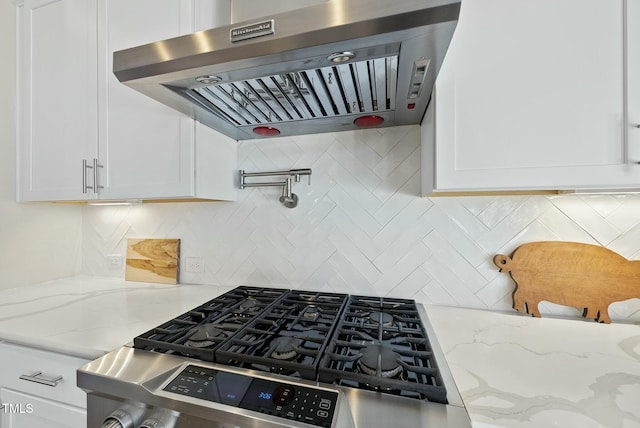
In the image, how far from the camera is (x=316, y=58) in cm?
69

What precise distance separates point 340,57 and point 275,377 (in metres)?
0.79

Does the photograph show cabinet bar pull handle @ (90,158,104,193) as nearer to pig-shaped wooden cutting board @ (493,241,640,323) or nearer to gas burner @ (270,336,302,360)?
gas burner @ (270,336,302,360)

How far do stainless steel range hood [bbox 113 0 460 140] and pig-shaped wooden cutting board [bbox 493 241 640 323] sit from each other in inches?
27.3

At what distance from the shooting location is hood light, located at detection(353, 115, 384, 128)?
42.0 inches

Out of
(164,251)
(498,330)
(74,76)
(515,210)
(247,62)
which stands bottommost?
(498,330)

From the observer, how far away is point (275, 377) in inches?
24.0

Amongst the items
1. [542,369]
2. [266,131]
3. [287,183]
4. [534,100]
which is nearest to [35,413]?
[287,183]

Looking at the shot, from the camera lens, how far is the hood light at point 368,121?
107 cm

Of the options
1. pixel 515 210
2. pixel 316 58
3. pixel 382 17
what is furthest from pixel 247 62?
pixel 515 210

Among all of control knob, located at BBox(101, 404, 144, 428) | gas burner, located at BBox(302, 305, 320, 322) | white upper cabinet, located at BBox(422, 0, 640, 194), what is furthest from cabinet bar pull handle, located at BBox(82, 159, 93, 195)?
white upper cabinet, located at BBox(422, 0, 640, 194)

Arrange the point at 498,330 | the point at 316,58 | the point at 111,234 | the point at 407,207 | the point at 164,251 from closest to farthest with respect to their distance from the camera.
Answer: the point at 316,58, the point at 498,330, the point at 407,207, the point at 164,251, the point at 111,234

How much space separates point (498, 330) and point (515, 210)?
18.3 inches

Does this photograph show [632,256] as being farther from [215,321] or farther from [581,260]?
[215,321]

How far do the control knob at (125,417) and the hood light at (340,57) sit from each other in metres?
0.96
